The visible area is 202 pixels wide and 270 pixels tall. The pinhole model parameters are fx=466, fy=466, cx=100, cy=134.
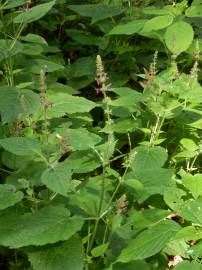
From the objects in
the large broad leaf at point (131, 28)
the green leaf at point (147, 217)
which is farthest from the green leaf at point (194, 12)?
the green leaf at point (147, 217)

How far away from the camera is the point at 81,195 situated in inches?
84.2

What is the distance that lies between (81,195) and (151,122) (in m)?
1.02

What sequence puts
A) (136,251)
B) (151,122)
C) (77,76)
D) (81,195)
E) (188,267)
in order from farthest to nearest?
(77,76)
(151,122)
(81,195)
(136,251)
(188,267)

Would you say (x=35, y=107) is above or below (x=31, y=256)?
above

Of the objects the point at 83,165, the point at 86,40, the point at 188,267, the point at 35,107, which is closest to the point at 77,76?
the point at 86,40

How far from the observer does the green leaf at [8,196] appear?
6.41 feet

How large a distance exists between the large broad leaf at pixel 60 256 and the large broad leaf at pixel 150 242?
0.64 feet

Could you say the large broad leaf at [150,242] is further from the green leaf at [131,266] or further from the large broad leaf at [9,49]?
the large broad leaf at [9,49]

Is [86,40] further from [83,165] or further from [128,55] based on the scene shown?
[83,165]

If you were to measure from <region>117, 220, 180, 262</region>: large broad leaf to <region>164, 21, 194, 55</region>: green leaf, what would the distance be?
140 cm

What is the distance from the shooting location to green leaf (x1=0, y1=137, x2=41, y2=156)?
6.53ft

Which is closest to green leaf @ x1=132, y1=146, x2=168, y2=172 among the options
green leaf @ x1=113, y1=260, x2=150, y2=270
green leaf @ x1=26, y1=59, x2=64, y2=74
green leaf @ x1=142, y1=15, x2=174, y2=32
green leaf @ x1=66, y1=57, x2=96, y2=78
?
green leaf @ x1=113, y1=260, x2=150, y2=270

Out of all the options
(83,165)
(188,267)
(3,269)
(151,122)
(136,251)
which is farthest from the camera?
(151,122)

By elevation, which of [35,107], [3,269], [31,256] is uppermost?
[35,107]
